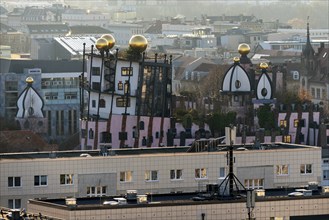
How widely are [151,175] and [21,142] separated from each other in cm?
2063

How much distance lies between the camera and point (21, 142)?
64.4 metres

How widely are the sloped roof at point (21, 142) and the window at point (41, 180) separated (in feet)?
59.5

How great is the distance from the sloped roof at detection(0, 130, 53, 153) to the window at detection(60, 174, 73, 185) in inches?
713

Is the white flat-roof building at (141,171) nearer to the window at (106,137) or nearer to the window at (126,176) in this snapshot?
the window at (126,176)

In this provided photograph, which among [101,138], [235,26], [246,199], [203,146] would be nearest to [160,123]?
[101,138]

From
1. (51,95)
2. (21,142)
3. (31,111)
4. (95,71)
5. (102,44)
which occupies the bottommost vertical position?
(51,95)

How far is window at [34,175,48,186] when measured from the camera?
4325cm

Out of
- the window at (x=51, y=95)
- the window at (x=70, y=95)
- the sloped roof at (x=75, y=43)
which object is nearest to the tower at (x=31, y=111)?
the window at (x=51, y=95)

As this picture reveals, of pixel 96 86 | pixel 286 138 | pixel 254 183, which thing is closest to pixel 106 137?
pixel 96 86

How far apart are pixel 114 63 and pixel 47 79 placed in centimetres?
2129

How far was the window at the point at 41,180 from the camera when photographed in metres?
43.2

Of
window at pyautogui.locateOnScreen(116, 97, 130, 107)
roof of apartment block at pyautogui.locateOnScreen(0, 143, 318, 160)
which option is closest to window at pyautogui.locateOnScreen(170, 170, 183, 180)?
roof of apartment block at pyautogui.locateOnScreen(0, 143, 318, 160)

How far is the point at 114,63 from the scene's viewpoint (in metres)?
65.7

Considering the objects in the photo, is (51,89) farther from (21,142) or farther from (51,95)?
(21,142)
